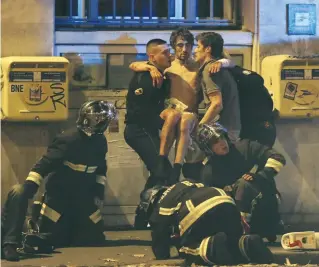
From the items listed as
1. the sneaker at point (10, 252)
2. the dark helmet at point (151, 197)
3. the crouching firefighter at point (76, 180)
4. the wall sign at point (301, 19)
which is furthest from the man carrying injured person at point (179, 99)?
the sneaker at point (10, 252)

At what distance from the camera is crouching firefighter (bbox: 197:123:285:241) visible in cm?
983

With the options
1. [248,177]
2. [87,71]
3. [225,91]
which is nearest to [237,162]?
[248,177]

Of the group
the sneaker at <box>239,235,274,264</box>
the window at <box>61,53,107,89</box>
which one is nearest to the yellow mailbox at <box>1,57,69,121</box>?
the window at <box>61,53,107,89</box>

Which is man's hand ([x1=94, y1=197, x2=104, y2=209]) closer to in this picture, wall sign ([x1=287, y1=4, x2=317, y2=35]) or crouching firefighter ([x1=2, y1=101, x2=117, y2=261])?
crouching firefighter ([x1=2, y1=101, x2=117, y2=261])

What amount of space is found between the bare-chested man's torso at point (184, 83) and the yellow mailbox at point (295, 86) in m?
0.98

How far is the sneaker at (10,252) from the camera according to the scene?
9.19 metres

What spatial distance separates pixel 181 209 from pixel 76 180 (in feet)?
4.47

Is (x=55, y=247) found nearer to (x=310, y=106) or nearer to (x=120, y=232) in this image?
(x=120, y=232)

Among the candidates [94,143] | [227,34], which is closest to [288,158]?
[227,34]

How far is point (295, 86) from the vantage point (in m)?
11.0

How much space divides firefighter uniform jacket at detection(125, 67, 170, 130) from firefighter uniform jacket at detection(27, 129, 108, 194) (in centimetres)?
78

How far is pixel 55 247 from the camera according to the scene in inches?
388

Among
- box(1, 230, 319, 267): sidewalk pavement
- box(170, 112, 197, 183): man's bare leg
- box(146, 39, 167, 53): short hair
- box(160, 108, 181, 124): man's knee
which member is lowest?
box(1, 230, 319, 267): sidewalk pavement

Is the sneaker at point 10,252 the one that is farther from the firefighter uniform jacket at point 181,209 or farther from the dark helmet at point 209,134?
the dark helmet at point 209,134
